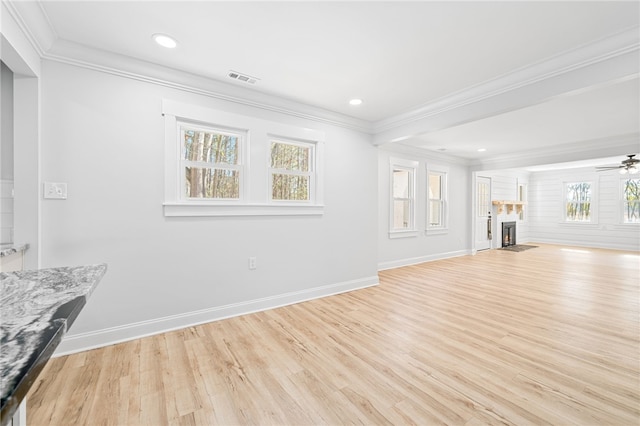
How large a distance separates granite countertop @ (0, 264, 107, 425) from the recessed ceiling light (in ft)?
6.26

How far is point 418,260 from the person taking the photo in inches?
235

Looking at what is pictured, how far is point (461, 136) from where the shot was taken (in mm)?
4930

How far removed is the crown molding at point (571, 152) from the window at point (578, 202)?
4312 mm

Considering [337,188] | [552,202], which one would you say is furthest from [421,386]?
[552,202]

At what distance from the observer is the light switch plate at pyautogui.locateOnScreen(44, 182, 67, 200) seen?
220 centimetres

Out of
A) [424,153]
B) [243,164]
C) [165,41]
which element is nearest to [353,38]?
[165,41]

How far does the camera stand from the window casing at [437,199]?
6336 millimetres

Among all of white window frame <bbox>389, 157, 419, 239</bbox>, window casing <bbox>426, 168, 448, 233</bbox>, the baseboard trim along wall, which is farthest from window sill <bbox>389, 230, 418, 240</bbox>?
the baseboard trim along wall

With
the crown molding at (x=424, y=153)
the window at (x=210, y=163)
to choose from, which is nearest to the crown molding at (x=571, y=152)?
the crown molding at (x=424, y=153)

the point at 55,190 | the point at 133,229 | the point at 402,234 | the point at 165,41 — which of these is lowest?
the point at 402,234

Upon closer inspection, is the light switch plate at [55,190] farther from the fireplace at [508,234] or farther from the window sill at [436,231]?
the fireplace at [508,234]

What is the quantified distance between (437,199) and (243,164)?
16.3ft

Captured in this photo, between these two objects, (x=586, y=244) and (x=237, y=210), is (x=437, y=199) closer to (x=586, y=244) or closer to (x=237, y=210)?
(x=237, y=210)

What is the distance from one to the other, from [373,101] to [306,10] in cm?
170
